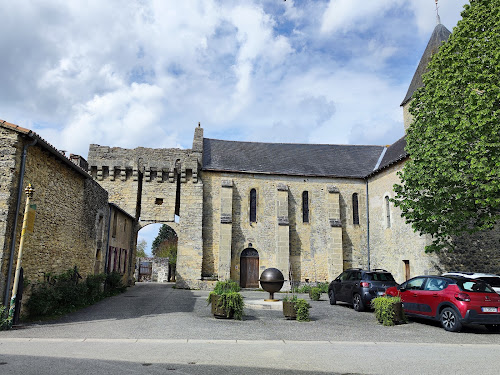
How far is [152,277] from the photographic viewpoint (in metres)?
37.6

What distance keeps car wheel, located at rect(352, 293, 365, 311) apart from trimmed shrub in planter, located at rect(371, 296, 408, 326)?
7.97 ft

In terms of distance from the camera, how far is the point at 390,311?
1063cm

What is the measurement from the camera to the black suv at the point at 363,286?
43.6ft

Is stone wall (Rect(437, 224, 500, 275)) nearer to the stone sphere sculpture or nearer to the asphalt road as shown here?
the asphalt road

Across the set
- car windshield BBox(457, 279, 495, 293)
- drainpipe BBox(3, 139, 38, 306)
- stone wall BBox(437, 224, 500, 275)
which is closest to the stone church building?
stone wall BBox(437, 224, 500, 275)

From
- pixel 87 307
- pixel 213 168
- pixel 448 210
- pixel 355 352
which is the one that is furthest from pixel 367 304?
pixel 213 168

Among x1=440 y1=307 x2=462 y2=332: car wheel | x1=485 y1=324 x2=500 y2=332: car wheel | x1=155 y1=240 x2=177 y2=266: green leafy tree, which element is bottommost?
x1=485 y1=324 x2=500 y2=332: car wheel

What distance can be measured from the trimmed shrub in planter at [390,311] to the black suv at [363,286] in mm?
2245

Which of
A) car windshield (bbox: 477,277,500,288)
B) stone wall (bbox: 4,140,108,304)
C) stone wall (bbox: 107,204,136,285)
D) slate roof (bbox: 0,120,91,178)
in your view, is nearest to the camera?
slate roof (bbox: 0,120,91,178)

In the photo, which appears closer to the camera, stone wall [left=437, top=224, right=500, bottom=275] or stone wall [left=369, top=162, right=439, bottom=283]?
stone wall [left=437, top=224, right=500, bottom=275]

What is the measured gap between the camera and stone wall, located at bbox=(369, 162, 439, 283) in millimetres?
19297

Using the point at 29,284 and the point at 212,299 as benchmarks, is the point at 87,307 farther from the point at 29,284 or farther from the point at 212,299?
the point at 212,299

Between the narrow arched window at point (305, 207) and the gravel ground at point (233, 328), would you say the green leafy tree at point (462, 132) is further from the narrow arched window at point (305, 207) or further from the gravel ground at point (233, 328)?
the narrow arched window at point (305, 207)

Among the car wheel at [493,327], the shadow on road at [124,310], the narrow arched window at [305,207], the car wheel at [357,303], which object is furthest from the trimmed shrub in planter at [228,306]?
the narrow arched window at [305,207]
